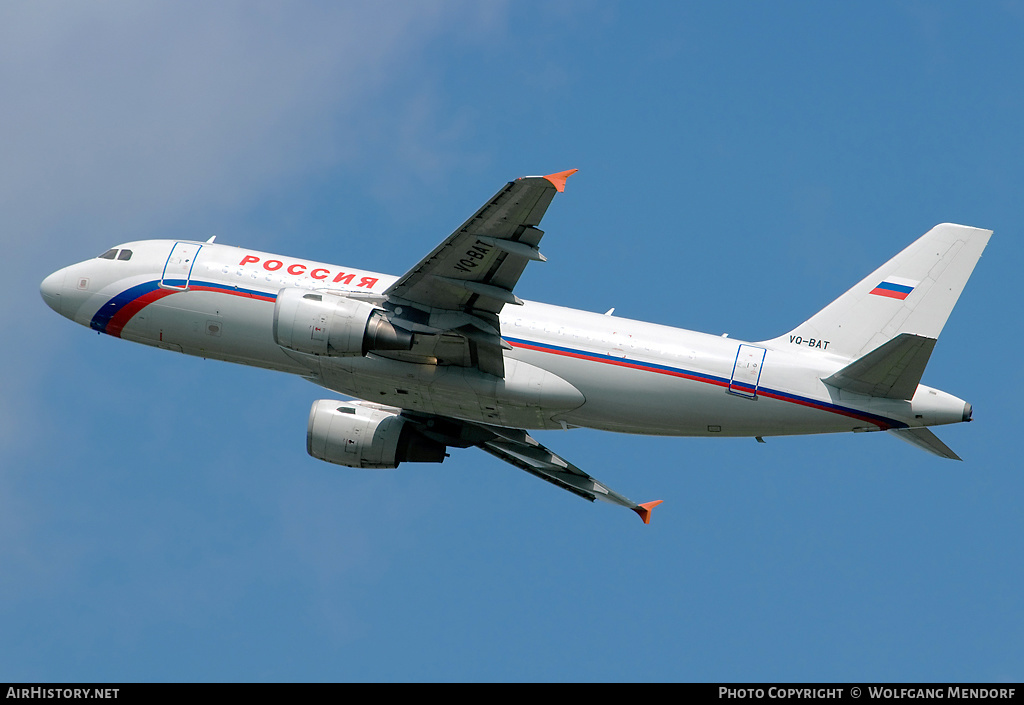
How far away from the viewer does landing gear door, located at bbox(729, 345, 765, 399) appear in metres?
35.2

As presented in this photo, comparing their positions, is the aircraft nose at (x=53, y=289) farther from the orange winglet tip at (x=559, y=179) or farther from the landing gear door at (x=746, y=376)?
the landing gear door at (x=746, y=376)

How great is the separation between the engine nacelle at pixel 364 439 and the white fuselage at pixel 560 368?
354cm

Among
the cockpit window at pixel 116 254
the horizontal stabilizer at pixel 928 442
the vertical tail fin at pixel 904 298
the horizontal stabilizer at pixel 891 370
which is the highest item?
the cockpit window at pixel 116 254

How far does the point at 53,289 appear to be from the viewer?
3972 cm

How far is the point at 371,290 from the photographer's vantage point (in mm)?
37125

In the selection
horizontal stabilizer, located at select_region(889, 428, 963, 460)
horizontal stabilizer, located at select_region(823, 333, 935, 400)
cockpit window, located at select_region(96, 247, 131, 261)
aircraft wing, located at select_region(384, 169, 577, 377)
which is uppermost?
cockpit window, located at select_region(96, 247, 131, 261)

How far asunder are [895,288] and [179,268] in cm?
2245

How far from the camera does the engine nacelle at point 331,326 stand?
33438 millimetres

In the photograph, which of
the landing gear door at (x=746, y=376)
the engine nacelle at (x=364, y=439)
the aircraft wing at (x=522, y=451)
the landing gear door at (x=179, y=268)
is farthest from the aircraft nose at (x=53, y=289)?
the landing gear door at (x=746, y=376)

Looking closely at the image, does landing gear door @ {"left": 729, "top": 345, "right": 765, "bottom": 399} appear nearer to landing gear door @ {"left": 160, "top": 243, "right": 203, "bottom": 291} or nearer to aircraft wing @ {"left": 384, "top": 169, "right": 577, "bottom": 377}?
aircraft wing @ {"left": 384, "top": 169, "right": 577, "bottom": 377}

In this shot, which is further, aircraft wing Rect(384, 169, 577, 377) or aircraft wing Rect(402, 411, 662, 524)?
aircraft wing Rect(402, 411, 662, 524)

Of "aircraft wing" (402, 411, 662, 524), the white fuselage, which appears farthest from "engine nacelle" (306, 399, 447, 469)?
the white fuselage

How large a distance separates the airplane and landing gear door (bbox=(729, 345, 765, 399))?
4 centimetres

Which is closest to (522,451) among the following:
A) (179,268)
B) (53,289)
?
(179,268)
